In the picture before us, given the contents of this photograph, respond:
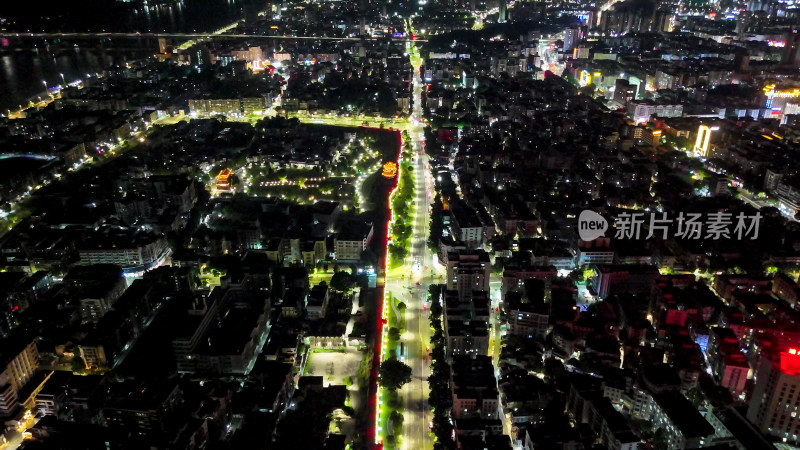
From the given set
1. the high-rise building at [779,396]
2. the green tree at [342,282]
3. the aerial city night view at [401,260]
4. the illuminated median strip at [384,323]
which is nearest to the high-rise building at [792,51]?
the aerial city night view at [401,260]

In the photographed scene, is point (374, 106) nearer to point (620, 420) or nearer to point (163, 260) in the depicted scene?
point (163, 260)

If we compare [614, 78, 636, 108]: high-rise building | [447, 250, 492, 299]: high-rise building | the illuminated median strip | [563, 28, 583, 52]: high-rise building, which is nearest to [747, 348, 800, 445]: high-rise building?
[447, 250, 492, 299]: high-rise building

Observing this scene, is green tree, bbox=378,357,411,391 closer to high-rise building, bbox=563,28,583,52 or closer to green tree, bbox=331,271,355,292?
green tree, bbox=331,271,355,292

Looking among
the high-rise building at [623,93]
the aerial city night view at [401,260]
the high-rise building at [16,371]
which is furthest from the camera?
the high-rise building at [623,93]

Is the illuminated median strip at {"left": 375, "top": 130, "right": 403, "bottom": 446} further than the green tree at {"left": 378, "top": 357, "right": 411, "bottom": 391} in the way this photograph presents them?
No

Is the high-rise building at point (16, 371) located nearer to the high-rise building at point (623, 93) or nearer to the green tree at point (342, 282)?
the green tree at point (342, 282)

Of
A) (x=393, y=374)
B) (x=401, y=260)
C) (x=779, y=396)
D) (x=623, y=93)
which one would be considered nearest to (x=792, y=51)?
(x=623, y=93)

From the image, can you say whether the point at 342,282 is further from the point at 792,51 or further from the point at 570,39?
the point at 792,51
